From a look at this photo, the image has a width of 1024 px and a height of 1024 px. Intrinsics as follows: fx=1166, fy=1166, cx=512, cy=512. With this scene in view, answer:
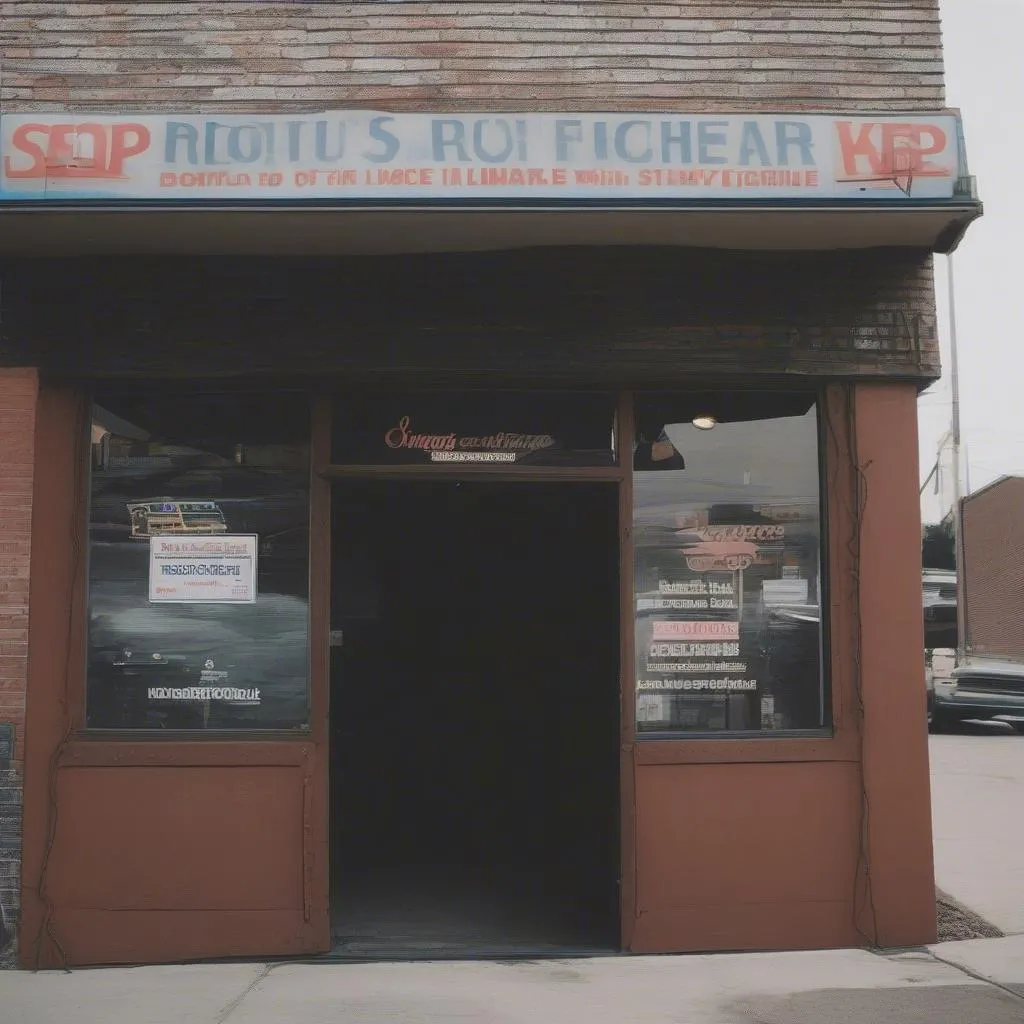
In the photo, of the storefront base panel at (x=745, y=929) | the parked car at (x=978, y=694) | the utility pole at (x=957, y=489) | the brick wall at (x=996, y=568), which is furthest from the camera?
the brick wall at (x=996, y=568)

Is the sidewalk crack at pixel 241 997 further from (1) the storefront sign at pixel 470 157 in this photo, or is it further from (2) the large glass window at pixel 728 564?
(1) the storefront sign at pixel 470 157

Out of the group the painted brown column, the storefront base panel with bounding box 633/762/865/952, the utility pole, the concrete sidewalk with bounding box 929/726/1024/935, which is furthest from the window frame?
the utility pole

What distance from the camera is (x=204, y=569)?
6.50m

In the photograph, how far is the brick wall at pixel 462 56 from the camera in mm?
6555

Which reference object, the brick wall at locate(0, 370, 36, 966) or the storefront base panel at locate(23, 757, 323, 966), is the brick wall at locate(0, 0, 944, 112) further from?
the storefront base panel at locate(23, 757, 323, 966)

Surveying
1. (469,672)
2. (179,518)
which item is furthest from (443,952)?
(469,672)

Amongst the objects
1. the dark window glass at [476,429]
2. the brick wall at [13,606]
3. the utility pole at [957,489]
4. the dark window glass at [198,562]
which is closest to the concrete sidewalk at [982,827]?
the dark window glass at [476,429]

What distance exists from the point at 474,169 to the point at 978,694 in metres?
14.4

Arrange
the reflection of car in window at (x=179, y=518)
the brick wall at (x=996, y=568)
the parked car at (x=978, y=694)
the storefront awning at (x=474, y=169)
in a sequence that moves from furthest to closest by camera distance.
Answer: the brick wall at (x=996, y=568)
the parked car at (x=978, y=694)
the reflection of car in window at (x=179, y=518)
the storefront awning at (x=474, y=169)

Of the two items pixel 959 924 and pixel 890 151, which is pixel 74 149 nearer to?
pixel 890 151

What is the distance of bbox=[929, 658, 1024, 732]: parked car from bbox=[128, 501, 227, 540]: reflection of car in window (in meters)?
13.8

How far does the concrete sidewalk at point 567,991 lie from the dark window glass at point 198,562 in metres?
1.33

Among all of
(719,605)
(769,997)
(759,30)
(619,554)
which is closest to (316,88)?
(759,30)

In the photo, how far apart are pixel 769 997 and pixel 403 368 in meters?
3.67
